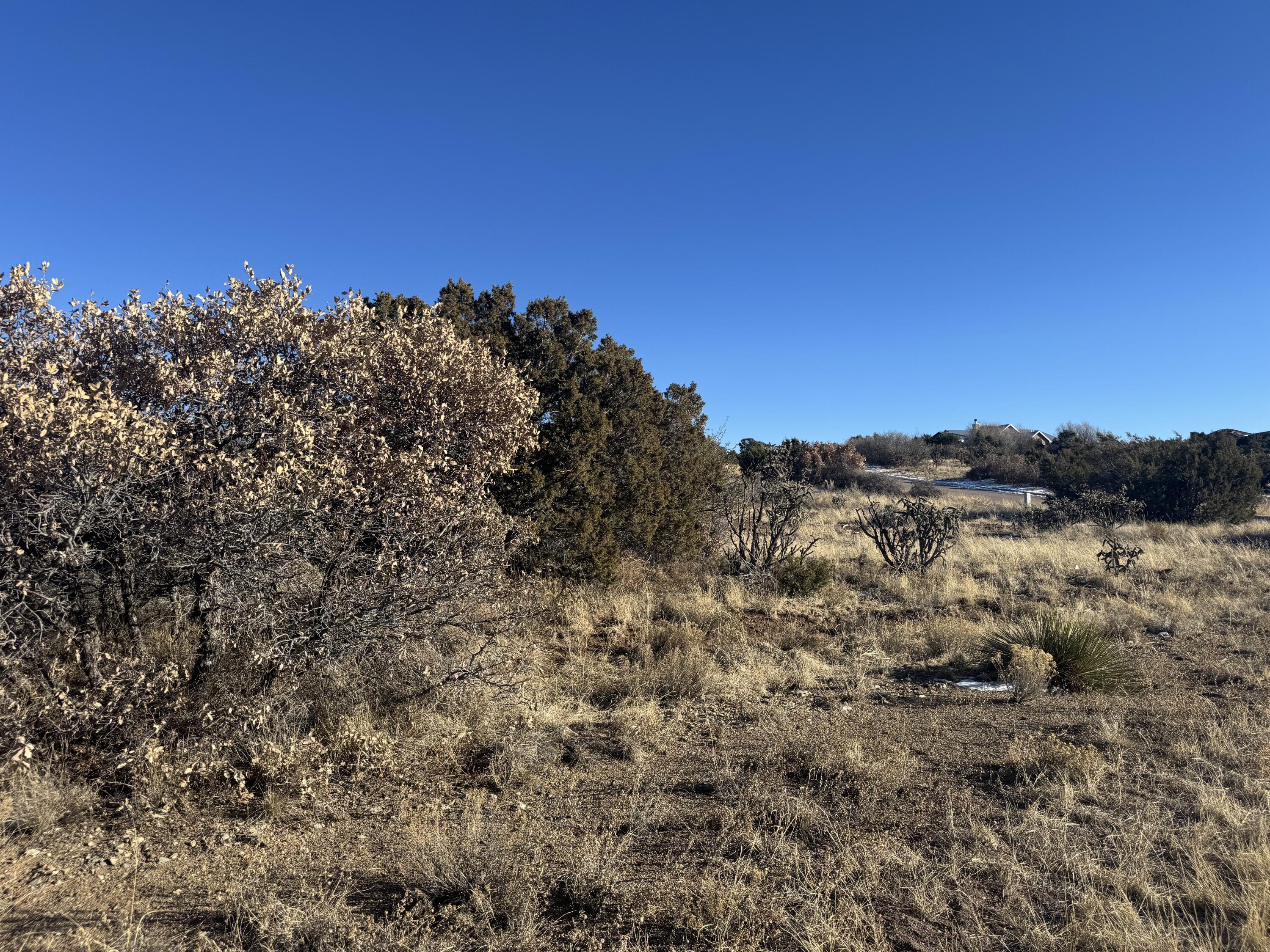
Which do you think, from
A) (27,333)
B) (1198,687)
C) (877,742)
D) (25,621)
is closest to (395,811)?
(25,621)

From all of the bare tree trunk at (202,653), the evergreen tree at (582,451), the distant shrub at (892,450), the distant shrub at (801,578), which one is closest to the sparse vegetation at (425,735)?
the bare tree trunk at (202,653)

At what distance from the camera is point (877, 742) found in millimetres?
5543

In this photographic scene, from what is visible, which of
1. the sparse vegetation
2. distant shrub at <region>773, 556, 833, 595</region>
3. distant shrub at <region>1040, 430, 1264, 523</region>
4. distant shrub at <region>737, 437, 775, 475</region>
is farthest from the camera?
distant shrub at <region>737, 437, 775, 475</region>

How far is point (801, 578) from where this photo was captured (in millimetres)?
11219

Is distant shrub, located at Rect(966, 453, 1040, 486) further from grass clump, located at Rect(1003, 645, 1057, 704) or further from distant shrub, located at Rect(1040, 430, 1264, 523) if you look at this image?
grass clump, located at Rect(1003, 645, 1057, 704)

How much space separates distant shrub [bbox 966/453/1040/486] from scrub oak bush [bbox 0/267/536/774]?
111 feet

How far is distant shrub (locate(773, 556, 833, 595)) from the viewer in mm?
11156

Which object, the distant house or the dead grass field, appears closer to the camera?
the dead grass field

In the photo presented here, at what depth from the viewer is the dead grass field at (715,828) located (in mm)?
3139

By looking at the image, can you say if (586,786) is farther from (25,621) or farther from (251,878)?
(25,621)

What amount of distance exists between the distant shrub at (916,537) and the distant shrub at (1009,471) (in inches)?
879

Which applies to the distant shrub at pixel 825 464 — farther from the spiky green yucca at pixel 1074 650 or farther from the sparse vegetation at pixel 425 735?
the sparse vegetation at pixel 425 735

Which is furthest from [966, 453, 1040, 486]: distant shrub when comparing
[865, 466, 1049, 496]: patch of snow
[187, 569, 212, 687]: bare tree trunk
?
[187, 569, 212, 687]: bare tree trunk

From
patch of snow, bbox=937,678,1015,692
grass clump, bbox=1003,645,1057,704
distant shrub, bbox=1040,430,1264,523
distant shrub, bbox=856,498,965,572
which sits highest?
distant shrub, bbox=1040,430,1264,523
